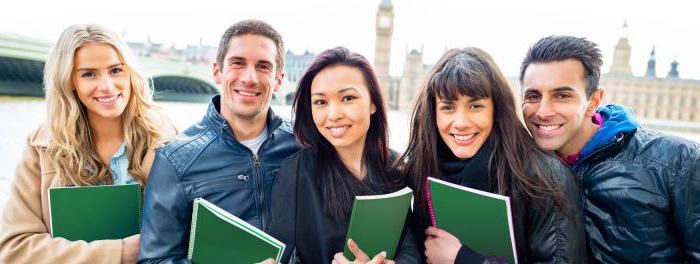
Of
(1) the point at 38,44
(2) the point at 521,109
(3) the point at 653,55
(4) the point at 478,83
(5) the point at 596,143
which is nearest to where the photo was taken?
(4) the point at 478,83

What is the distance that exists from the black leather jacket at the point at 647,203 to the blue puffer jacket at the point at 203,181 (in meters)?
1.17

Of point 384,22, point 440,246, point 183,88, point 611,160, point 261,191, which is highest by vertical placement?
point 384,22

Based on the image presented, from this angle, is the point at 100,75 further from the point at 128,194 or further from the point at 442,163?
the point at 442,163

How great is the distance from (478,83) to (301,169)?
2.20ft

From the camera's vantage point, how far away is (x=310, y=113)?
176 cm

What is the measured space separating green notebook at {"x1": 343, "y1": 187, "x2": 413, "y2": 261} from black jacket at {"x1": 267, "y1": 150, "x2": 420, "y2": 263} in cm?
13

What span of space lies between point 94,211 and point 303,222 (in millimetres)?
781

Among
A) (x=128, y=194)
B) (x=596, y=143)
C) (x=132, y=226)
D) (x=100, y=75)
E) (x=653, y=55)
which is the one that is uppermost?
(x=653, y=55)

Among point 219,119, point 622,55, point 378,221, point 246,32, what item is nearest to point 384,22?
point 622,55

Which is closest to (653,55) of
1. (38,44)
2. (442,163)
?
(38,44)

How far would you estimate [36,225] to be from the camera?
1.69 meters

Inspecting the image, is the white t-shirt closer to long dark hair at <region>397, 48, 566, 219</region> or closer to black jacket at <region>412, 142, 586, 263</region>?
long dark hair at <region>397, 48, 566, 219</region>

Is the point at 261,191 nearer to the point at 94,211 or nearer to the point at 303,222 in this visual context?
the point at 303,222

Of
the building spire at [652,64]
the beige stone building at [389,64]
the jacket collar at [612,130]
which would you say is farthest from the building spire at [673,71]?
the jacket collar at [612,130]
